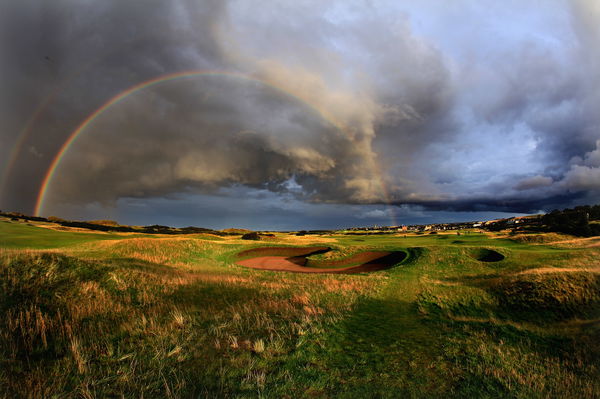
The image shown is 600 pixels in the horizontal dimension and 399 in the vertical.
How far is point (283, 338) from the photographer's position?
26.0 feet

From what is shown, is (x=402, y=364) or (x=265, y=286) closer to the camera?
(x=402, y=364)

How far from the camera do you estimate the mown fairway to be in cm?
552

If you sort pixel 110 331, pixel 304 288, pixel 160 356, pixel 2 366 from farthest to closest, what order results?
pixel 304 288, pixel 110 331, pixel 160 356, pixel 2 366

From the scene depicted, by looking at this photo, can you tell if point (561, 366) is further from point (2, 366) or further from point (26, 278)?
point (26, 278)

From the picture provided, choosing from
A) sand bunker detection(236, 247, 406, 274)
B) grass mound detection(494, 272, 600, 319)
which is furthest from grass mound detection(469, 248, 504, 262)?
grass mound detection(494, 272, 600, 319)

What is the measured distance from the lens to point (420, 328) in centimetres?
985

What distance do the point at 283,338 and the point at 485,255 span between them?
29.3 meters

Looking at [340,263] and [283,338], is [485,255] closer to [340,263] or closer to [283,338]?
[340,263]

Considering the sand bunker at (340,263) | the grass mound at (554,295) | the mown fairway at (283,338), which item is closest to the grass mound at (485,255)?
the sand bunker at (340,263)

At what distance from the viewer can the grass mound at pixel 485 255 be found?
27.1 metres

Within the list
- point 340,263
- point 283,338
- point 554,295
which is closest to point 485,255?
point 340,263

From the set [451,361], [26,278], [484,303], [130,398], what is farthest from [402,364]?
[26,278]

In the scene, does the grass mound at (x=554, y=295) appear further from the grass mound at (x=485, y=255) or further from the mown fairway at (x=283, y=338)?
the grass mound at (x=485, y=255)

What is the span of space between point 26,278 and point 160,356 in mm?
7429
